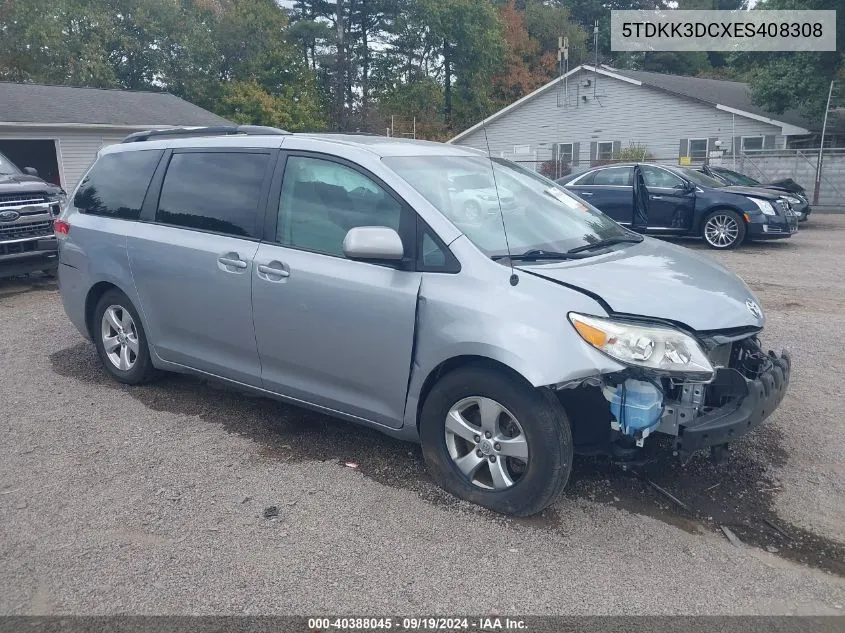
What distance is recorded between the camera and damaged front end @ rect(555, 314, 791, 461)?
344 centimetres

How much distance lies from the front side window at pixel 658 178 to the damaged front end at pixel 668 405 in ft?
35.6

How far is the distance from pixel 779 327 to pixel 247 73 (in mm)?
40533

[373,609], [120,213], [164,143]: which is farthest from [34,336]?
[373,609]

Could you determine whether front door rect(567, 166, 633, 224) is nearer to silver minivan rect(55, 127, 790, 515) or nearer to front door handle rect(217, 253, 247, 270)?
silver minivan rect(55, 127, 790, 515)

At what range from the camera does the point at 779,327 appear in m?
7.38

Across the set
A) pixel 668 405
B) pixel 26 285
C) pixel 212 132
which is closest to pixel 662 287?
pixel 668 405

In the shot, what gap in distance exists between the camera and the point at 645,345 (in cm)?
340

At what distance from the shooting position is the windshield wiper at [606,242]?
4.23 meters

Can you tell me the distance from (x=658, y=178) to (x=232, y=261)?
1125 cm

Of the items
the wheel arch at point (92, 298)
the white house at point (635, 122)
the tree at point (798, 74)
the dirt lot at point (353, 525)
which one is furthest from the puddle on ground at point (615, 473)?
the white house at point (635, 122)

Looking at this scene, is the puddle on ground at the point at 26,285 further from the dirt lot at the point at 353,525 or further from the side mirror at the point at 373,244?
the side mirror at the point at 373,244

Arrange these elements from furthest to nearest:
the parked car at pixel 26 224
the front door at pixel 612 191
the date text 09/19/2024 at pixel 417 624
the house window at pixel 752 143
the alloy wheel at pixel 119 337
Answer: the house window at pixel 752 143 < the front door at pixel 612 191 < the parked car at pixel 26 224 < the alloy wheel at pixel 119 337 < the date text 09/19/2024 at pixel 417 624

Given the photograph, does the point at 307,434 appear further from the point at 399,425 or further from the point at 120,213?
the point at 120,213

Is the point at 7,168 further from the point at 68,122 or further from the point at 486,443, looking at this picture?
the point at 68,122
